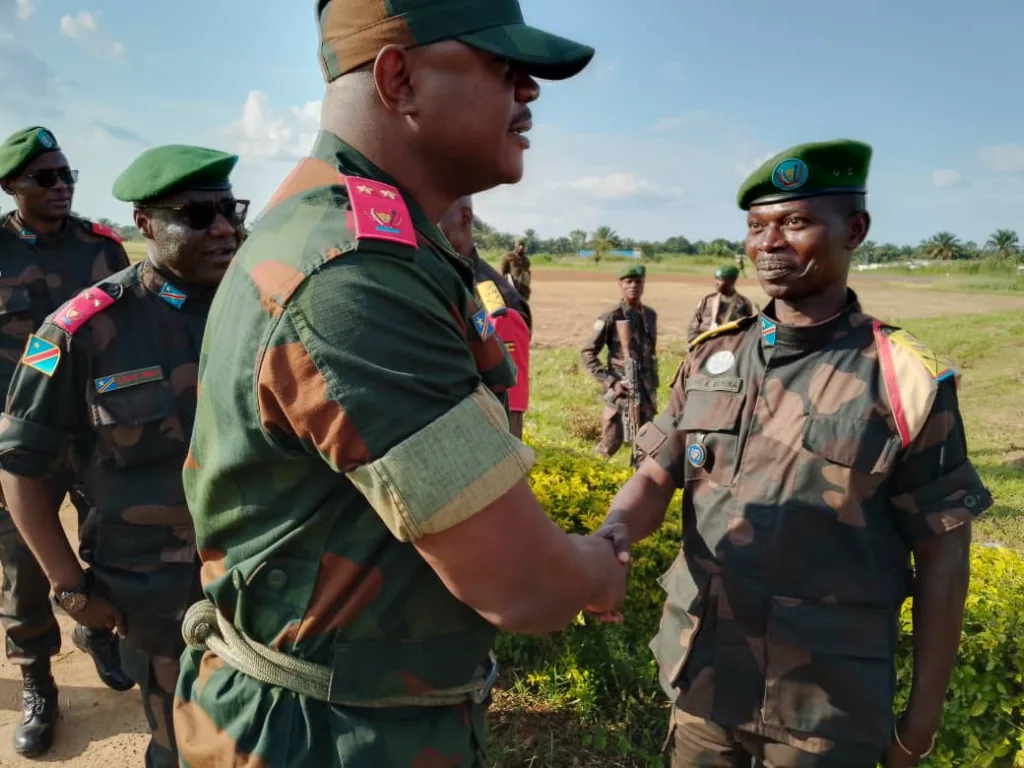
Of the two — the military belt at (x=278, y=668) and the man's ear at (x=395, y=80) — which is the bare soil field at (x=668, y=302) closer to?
the military belt at (x=278, y=668)

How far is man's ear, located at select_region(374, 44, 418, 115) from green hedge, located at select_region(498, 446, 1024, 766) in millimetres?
2865

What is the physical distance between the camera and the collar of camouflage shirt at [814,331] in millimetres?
2186

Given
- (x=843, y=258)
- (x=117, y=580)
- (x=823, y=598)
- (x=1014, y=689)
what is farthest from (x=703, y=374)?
(x=117, y=580)

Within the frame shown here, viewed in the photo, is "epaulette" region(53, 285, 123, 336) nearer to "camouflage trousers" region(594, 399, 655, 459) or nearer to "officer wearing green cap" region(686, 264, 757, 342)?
"camouflage trousers" region(594, 399, 655, 459)

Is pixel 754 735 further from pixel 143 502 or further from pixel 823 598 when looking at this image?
pixel 143 502

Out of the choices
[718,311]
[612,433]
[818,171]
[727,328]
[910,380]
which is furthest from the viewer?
[718,311]

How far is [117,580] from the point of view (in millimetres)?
2756

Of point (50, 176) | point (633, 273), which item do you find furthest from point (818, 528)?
point (633, 273)

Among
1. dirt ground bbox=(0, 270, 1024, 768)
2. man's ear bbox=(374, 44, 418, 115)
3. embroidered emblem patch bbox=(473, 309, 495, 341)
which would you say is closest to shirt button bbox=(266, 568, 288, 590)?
embroidered emblem patch bbox=(473, 309, 495, 341)

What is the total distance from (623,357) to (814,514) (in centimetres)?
639

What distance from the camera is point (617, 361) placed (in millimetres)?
8422

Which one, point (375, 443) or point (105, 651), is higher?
point (375, 443)

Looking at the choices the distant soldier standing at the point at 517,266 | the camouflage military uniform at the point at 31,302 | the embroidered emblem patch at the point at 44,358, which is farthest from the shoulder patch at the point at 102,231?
the distant soldier standing at the point at 517,266

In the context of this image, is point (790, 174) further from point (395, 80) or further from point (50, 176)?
point (50, 176)
